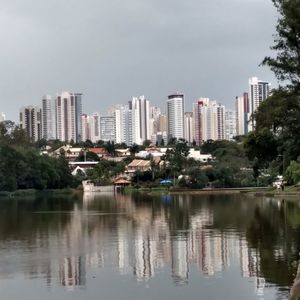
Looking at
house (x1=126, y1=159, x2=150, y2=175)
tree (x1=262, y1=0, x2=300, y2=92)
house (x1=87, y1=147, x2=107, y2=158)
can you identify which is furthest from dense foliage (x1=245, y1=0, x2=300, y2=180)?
house (x1=87, y1=147, x2=107, y2=158)

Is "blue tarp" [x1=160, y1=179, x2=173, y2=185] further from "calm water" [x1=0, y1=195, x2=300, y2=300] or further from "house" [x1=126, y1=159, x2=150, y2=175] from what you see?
"calm water" [x1=0, y1=195, x2=300, y2=300]

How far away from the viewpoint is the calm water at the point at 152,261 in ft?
46.1

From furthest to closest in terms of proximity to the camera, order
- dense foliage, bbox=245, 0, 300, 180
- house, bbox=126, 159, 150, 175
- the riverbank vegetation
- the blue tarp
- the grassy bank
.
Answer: house, bbox=126, 159, 150, 175 < the blue tarp < the grassy bank < the riverbank vegetation < dense foliage, bbox=245, 0, 300, 180

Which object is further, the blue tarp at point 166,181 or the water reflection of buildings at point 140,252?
the blue tarp at point 166,181

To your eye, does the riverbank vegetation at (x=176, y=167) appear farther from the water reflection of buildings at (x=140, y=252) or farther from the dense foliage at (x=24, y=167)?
the water reflection of buildings at (x=140, y=252)

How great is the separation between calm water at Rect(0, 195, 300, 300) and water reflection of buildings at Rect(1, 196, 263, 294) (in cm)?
2

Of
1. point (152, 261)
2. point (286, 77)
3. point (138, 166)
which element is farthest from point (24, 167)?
point (152, 261)

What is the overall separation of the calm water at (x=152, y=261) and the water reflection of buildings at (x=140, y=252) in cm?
2

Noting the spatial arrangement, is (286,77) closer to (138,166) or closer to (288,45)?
(288,45)

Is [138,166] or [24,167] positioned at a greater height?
[138,166]

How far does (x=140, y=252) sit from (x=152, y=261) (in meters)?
2.09

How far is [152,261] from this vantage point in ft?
59.5

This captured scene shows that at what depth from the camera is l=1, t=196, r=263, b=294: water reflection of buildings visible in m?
16.5

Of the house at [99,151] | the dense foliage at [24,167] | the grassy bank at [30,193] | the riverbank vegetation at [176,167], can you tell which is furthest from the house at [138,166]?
the house at [99,151]
